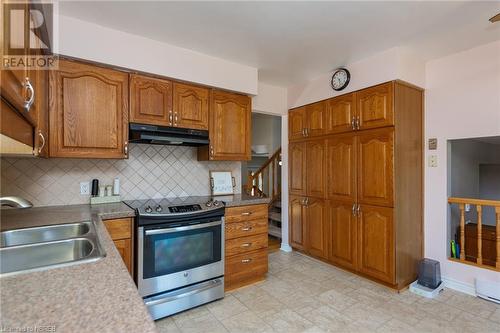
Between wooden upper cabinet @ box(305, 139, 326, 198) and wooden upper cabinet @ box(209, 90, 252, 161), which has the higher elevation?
wooden upper cabinet @ box(209, 90, 252, 161)

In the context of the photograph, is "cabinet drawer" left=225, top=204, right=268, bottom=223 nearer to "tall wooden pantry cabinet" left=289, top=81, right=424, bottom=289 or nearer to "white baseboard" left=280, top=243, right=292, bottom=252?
"tall wooden pantry cabinet" left=289, top=81, right=424, bottom=289

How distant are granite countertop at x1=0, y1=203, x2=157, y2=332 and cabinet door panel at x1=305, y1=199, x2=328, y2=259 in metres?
2.66

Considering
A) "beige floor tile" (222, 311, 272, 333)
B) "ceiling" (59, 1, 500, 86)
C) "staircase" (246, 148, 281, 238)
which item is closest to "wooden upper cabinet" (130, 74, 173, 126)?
"ceiling" (59, 1, 500, 86)

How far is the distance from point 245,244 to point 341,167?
1430mm

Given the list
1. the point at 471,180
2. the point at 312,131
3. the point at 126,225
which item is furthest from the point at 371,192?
the point at 126,225

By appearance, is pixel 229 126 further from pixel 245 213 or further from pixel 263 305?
pixel 263 305

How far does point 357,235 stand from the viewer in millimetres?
2873

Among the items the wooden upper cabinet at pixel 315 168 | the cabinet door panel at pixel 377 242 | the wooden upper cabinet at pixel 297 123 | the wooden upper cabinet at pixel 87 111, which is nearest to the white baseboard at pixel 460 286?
the cabinet door panel at pixel 377 242

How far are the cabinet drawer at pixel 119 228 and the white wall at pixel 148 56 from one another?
1.31 meters

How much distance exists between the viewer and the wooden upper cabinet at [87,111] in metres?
2.02

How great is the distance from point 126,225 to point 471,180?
402cm

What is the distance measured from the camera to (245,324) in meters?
2.06

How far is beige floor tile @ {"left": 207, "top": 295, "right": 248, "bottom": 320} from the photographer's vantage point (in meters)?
2.20

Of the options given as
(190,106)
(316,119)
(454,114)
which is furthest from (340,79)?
(190,106)
